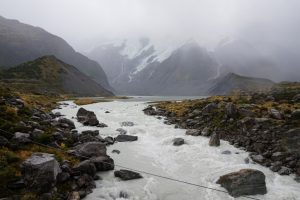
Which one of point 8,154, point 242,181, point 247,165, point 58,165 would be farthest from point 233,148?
point 8,154

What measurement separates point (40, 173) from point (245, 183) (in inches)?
517

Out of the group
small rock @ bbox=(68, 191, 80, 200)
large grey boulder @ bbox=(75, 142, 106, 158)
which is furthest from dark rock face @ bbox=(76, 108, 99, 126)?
small rock @ bbox=(68, 191, 80, 200)

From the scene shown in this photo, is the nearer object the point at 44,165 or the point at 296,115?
the point at 44,165

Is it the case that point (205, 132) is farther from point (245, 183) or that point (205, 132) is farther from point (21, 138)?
point (21, 138)

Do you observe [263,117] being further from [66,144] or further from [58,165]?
[58,165]

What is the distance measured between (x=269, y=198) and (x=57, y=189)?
43.6ft

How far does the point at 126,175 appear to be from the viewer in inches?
893

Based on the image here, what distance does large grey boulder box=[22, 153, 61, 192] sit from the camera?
18203 mm

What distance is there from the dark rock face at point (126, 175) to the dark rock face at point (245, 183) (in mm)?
6268

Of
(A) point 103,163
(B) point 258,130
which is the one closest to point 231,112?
(B) point 258,130

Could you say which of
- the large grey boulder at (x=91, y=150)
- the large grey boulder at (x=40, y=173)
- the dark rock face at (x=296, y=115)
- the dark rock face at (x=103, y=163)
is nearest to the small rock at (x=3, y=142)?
the large grey boulder at (x=40, y=173)

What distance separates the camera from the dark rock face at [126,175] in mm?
22516

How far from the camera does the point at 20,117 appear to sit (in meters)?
33.3

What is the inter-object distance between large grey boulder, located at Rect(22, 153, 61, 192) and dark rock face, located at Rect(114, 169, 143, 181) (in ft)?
15.5
